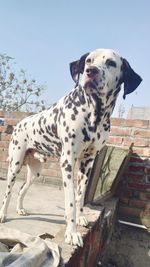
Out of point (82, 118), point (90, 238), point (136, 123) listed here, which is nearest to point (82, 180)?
point (90, 238)

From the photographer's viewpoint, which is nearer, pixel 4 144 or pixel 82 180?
pixel 82 180

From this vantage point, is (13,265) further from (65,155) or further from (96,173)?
(96,173)

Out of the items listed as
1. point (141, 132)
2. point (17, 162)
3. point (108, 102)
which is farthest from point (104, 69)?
point (141, 132)

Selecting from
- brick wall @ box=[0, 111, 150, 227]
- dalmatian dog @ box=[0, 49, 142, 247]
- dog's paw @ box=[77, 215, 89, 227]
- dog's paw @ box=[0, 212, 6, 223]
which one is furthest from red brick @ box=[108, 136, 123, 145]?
dog's paw @ box=[0, 212, 6, 223]

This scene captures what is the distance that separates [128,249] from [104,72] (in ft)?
8.51

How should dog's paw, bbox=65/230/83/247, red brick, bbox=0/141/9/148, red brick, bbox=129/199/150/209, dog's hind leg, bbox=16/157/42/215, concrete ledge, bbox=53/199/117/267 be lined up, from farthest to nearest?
red brick, bbox=0/141/9/148
red brick, bbox=129/199/150/209
dog's hind leg, bbox=16/157/42/215
dog's paw, bbox=65/230/83/247
concrete ledge, bbox=53/199/117/267

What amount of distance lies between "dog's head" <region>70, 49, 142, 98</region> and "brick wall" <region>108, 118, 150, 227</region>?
1.83 meters

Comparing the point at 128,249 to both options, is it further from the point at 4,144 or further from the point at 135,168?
the point at 4,144

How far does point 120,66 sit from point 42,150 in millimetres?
1113

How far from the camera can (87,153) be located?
9.21 ft

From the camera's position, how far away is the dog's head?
236 centimetres

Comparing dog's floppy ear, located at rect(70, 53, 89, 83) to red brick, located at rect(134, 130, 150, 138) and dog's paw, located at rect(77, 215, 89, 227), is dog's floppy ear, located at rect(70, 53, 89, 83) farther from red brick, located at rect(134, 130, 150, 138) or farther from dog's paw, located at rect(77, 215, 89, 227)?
red brick, located at rect(134, 130, 150, 138)

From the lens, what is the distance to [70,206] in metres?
2.40

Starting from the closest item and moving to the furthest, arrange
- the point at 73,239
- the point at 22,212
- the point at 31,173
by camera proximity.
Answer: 1. the point at 73,239
2. the point at 22,212
3. the point at 31,173
